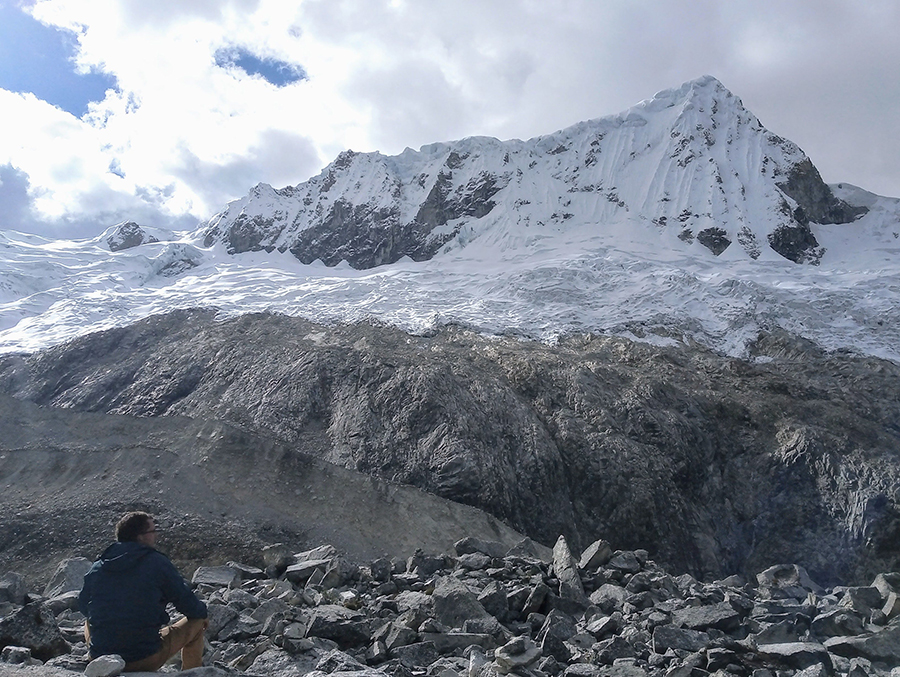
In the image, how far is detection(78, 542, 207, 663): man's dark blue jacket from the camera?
554 cm

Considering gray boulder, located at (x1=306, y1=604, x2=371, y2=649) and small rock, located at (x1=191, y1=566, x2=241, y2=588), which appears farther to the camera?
small rock, located at (x1=191, y1=566, x2=241, y2=588)

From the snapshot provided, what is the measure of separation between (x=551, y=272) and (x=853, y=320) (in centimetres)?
1781

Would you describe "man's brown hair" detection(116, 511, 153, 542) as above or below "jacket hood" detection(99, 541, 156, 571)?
above

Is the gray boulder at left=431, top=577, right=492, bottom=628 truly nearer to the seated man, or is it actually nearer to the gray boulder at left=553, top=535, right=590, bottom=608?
the gray boulder at left=553, top=535, right=590, bottom=608

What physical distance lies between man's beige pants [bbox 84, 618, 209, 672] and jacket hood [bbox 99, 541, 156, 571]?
26.0 inches

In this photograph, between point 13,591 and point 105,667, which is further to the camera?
point 13,591

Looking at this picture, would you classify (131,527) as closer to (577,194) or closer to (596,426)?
(596,426)

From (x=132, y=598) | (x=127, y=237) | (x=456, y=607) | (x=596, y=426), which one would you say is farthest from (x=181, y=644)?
(x=127, y=237)

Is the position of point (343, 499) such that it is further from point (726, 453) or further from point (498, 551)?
point (726, 453)

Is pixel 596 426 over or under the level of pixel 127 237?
under

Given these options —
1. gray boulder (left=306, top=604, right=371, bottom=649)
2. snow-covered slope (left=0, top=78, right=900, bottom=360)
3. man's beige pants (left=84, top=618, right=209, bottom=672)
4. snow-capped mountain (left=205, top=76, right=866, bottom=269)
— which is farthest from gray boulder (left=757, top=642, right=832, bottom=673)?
snow-capped mountain (left=205, top=76, right=866, bottom=269)

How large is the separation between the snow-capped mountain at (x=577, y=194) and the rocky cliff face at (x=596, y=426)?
24.3 metres

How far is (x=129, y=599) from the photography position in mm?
5539

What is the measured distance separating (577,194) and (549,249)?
1212cm
